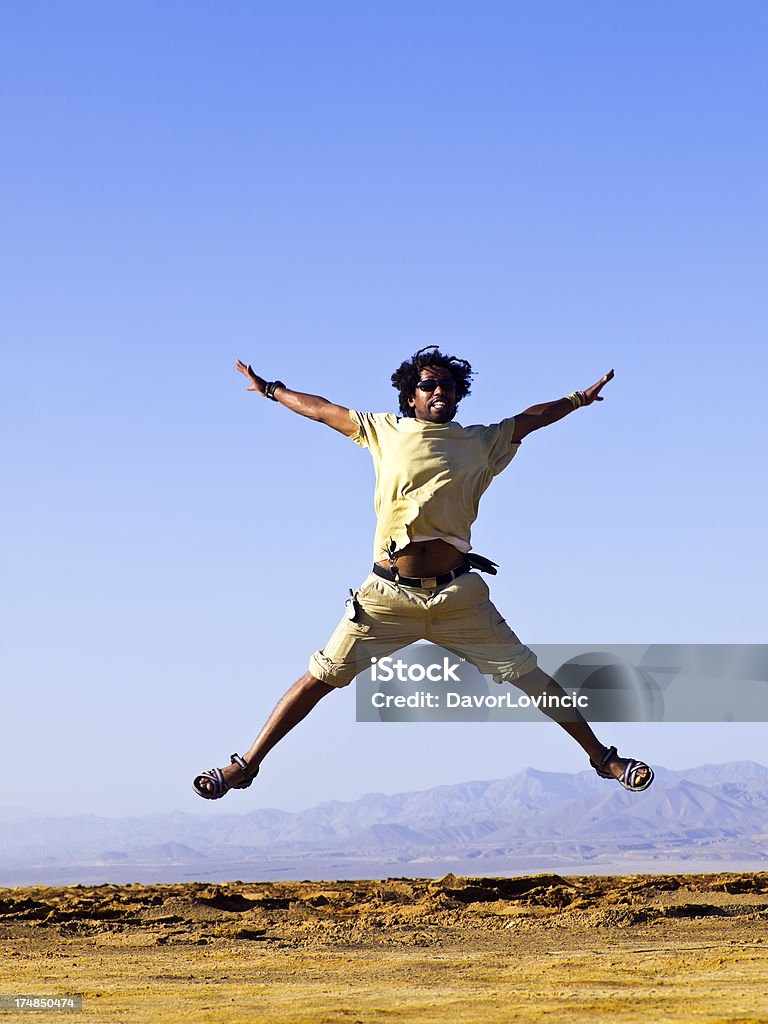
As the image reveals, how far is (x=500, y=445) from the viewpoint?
8.07m

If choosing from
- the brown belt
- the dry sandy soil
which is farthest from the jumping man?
the dry sandy soil

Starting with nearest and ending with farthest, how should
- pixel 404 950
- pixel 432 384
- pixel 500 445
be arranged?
pixel 404 950, pixel 500 445, pixel 432 384

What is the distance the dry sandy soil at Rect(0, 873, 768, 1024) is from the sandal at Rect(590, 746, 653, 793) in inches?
34.7

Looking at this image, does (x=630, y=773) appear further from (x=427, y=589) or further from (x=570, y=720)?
(x=427, y=589)

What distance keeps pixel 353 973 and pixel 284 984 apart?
46 centimetres

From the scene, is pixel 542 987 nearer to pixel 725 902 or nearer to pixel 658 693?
pixel 725 902

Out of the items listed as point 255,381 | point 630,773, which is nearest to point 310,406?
point 255,381

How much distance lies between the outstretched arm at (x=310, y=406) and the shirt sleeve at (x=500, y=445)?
0.88 m

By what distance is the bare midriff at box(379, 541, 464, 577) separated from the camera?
25.7ft

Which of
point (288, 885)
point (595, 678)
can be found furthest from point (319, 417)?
point (288, 885)

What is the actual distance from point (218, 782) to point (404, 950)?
5.16ft

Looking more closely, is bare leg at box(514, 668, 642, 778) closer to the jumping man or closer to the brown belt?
the jumping man

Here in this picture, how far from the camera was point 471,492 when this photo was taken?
26.0 feet

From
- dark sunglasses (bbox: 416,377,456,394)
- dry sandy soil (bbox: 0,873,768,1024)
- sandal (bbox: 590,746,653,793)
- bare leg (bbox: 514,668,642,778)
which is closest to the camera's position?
dry sandy soil (bbox: 0,873,768,1024)
